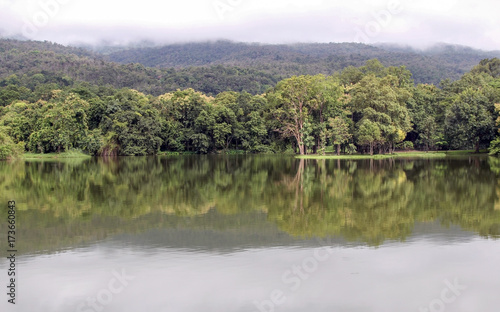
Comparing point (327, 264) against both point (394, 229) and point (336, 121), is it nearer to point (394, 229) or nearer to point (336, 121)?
point (394, 229)

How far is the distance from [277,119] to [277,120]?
1.28 meters

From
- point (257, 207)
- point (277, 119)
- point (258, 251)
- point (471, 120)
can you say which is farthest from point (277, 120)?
point (258, 251)

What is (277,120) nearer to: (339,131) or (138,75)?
(339,131)

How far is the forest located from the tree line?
0.47 ft

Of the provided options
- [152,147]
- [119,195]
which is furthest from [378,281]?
[152,147]

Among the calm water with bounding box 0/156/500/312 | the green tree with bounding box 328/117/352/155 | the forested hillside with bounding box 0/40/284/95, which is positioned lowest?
the calm water with bounding box 0/156/500/312

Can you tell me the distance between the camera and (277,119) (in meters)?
61.1

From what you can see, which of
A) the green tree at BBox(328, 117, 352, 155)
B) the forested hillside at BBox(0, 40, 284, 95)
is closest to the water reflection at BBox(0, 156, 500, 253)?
the green tree at BBox(328, 117, 352, 155)

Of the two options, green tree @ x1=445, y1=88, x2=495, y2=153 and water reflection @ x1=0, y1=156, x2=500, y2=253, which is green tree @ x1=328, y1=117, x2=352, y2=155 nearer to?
green tree @ x1=445, y1=88, x2=495, y2=153

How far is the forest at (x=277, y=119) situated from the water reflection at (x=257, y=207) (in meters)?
29.1

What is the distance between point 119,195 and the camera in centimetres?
2066

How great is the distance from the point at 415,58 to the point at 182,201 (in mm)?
192654

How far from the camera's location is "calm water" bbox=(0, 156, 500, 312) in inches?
326

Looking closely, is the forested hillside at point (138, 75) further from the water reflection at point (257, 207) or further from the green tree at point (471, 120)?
the water reflection at point (257, 207)
